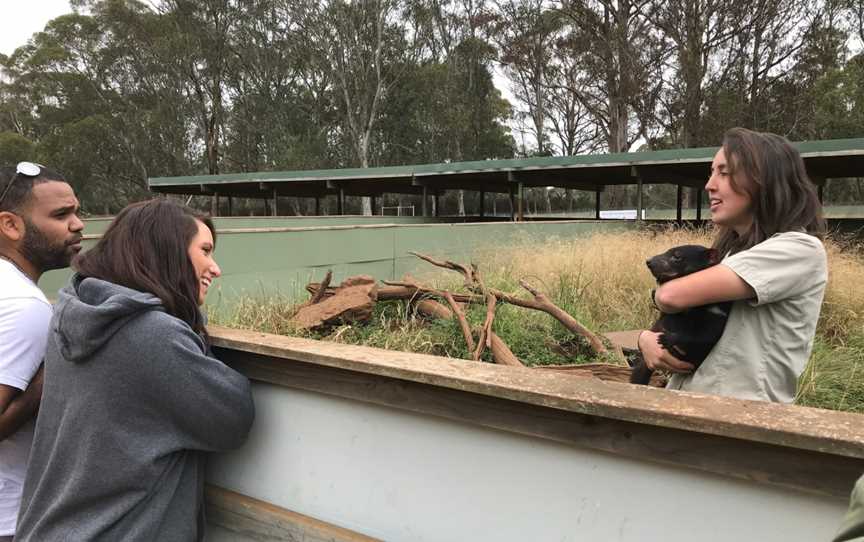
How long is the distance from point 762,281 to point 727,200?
295mm

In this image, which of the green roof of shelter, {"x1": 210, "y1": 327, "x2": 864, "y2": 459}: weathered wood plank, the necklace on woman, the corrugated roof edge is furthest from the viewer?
the green roof of shelter

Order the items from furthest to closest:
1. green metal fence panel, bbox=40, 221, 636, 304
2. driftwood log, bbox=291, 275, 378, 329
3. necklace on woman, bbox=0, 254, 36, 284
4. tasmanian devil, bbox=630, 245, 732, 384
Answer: green metal fence panel, bbox=40, 221, 636, 304 → driftwood log, bbox=291, 275, 378, 329 → necklace on woman, bbox=0, 254, 36, 284 → tasmanian devil, bbox=630, 245, 732, 384

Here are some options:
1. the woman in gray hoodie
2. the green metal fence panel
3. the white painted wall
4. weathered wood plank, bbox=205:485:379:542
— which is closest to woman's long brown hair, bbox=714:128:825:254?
the white painted wall

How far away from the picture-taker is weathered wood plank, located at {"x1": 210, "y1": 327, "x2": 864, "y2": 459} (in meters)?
0.99

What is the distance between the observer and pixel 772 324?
4.74 feet

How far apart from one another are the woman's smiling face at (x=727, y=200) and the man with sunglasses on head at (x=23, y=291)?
1.83 m

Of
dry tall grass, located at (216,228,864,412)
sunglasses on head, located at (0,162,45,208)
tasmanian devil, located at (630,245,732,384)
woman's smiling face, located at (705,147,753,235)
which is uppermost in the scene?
sunglasses on head, located at (0,162,45,208)

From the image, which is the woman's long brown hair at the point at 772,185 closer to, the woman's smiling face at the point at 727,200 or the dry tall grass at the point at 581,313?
the woman's smiling face at the point at 727,200

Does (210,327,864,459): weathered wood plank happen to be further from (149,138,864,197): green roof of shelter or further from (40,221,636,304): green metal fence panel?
(149,138,864,197): green roof of shelter

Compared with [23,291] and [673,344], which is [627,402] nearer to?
[673,344]

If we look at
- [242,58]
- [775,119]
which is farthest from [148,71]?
[775,119]

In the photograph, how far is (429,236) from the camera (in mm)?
8406

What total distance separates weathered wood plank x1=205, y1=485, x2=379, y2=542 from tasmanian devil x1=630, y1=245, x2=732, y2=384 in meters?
0.94

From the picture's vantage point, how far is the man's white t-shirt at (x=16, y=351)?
1.54 m
